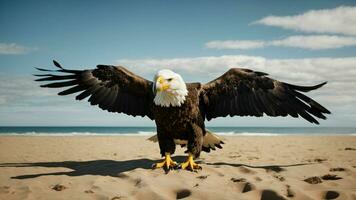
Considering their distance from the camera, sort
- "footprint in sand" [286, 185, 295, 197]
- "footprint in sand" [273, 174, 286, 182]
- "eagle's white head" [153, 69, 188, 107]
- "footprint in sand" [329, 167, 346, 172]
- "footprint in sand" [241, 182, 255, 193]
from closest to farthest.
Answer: "footprint in sand" [286, 185, 295, 197], "footprint in sand" [241, 182, 255, 193], "footprint in sand" [273, 174, 286, 182], "eagle's white head" [153, 69, 188, 107], "footprint in sand" [329, 167, 346, 172]

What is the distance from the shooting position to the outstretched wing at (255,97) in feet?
18.0

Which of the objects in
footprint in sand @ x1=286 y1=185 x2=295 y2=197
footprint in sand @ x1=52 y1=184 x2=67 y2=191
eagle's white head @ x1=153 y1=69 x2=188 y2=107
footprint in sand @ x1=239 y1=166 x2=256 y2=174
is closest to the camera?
footprint in sand @ x1=286 y1=185 x2=295 y2=197

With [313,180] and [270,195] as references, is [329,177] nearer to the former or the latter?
[313,180]

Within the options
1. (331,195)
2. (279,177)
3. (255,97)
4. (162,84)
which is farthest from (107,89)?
A: (331,195)

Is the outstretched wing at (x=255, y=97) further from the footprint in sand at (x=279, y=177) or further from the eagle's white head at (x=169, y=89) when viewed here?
the footprint in sand at (x=279, y=177)

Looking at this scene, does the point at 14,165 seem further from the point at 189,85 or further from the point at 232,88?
the point at 232,88

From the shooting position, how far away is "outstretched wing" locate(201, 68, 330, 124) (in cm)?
549

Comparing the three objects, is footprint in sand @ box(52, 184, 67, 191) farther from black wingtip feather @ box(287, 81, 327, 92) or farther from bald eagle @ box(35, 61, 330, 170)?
black wingtip feather @ box(287, 81, 327, 92)

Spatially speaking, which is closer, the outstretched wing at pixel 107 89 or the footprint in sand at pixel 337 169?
the footprint in sand at pixel 337 169

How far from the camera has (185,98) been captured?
510 centimetres

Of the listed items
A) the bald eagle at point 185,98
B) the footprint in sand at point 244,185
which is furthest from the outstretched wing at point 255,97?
the footprint in sand at point 244,185

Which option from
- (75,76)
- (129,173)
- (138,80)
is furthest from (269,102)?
(75,76)

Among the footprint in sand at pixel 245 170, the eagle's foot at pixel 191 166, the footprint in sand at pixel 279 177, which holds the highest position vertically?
the eagle's foot at pixel 191 166

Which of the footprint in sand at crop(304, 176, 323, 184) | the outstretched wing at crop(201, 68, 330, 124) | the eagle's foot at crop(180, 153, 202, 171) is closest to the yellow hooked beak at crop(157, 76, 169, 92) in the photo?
the outstretched wing at crop(201, 68, 330, 124)
